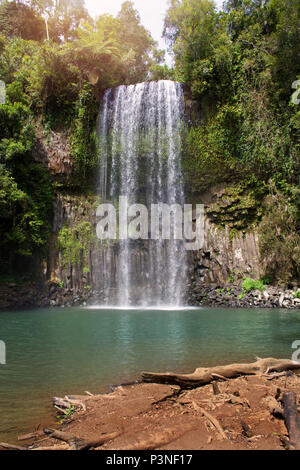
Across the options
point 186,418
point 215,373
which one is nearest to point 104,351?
point 215,373

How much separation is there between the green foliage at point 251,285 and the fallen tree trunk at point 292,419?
13263mm

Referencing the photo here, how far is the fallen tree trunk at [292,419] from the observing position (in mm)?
2137

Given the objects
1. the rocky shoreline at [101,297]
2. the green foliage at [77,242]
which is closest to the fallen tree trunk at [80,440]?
the rocky shoreline at [101,297]

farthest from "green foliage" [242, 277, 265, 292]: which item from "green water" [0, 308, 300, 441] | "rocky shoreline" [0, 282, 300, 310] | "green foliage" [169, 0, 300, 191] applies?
"green foliage" [169, 0, 300, 191]

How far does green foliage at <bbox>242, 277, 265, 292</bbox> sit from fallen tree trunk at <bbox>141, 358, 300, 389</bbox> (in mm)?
11530

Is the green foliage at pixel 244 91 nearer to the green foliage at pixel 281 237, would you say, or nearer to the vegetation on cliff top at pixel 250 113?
the vegetation on cliff top at pixel 250 113

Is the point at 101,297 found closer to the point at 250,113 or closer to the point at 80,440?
the point at 250,113

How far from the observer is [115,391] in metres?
3.73

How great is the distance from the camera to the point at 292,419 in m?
2.42

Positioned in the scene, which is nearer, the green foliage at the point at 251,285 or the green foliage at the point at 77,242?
the green foliage at the point at 251,285

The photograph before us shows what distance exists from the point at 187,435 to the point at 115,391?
1541 mm

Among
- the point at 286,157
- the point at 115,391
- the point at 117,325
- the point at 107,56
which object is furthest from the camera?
the point at 107,56

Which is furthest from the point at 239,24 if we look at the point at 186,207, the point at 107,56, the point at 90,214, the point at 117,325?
the point at 117,325
